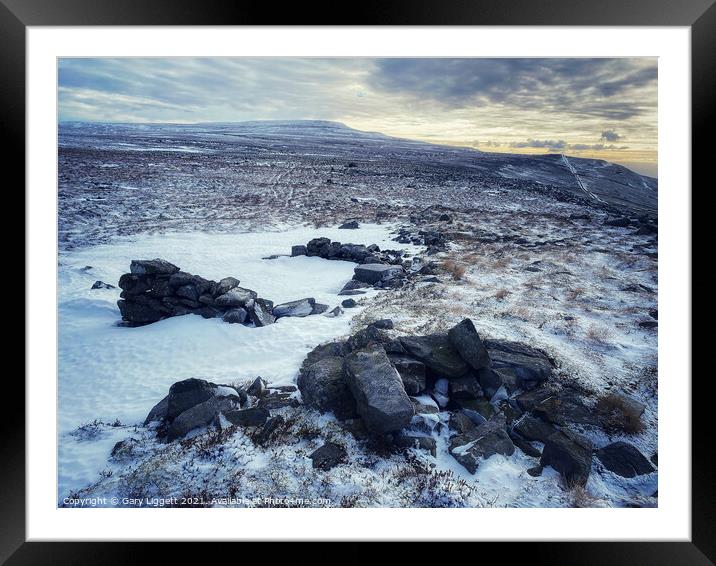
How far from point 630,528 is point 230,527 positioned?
16.0 ft

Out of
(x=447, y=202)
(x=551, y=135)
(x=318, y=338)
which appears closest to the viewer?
(x=318, y=338)

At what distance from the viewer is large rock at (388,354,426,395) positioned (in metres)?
5.64

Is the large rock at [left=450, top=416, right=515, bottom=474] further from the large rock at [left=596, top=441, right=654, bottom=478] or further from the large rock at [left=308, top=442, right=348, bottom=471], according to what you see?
the large rock at [left=308, top=442, right=348, bottom=471]

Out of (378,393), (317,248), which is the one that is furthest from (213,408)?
(317,248)

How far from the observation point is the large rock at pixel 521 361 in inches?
239

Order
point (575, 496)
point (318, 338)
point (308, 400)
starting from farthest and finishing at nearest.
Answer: point (318, 338)
point (308, 400)
point (575, 496)

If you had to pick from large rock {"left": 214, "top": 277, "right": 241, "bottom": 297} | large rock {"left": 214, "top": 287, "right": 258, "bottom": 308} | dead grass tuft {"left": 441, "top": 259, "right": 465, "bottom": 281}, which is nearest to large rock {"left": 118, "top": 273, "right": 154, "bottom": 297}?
large rock {"left": 214, "top": 277, "right": 241, "bottom": 297}

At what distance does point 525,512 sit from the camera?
186 inches

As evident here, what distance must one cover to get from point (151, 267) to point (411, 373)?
5.27 m

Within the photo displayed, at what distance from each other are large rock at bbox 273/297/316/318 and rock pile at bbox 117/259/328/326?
0.83 ft
